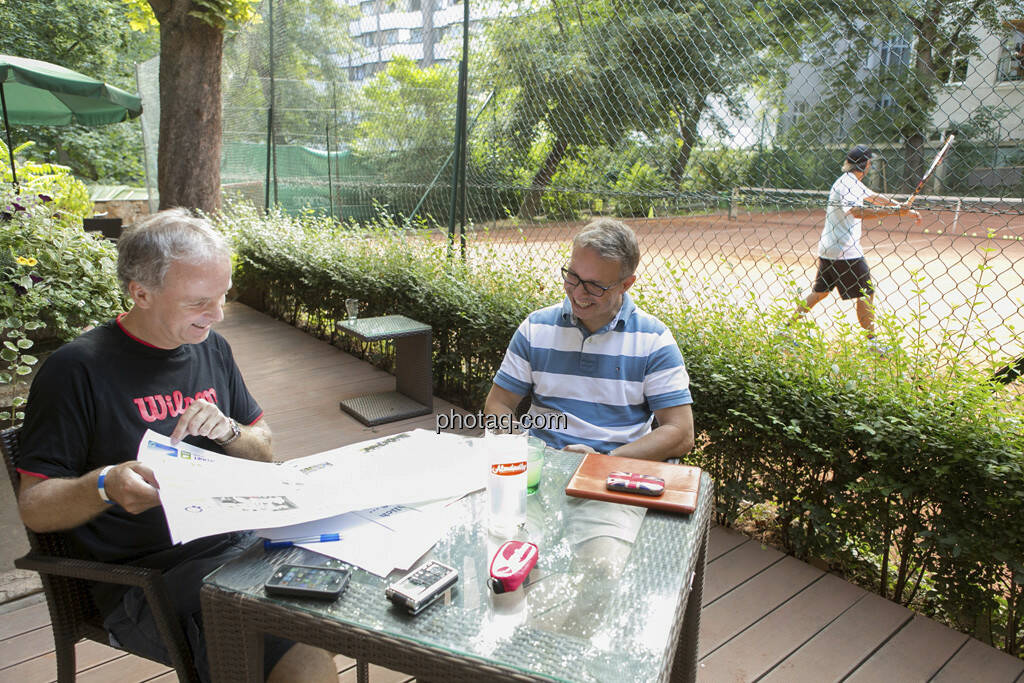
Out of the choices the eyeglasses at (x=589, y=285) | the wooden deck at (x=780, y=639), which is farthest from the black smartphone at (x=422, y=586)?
the eyeglasses at (x=589, y=285)

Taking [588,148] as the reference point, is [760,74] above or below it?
above

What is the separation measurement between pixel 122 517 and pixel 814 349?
7.43ft

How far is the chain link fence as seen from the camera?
240 centimetres

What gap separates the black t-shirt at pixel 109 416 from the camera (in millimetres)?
1338

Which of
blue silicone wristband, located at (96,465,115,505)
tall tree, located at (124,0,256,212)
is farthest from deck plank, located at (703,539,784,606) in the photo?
tall tree, located at (124,0,256,212)

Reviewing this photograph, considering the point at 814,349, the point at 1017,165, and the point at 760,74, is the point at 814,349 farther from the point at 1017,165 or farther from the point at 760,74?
the point at 760,74

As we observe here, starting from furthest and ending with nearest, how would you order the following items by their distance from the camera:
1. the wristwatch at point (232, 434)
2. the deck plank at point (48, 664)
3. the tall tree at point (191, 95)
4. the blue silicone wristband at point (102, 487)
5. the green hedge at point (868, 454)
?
the tall tree at point (191, 95) < the green hedge at point (868, 454) < the deck plank at point (48, 664) < the wristwatch at point (232, 434) < the blue silicone wristband at point (102, 487)

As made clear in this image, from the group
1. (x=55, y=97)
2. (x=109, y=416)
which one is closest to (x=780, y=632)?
(x=109, y=416)

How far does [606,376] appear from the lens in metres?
2.06

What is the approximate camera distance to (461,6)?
4508mm

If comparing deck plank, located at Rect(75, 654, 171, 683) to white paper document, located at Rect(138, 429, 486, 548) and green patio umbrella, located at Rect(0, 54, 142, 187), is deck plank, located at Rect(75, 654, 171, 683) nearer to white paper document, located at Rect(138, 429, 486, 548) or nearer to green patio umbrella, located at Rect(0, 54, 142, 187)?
white paper document, located at Rect(138, 429, 486, 548)

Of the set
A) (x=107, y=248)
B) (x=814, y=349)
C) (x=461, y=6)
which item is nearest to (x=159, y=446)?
(x=814, y=349)

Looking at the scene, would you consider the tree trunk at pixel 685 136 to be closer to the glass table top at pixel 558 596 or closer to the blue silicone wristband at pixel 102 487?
the glass table top at pixel 558 596

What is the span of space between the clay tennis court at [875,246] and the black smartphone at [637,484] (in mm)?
1307
